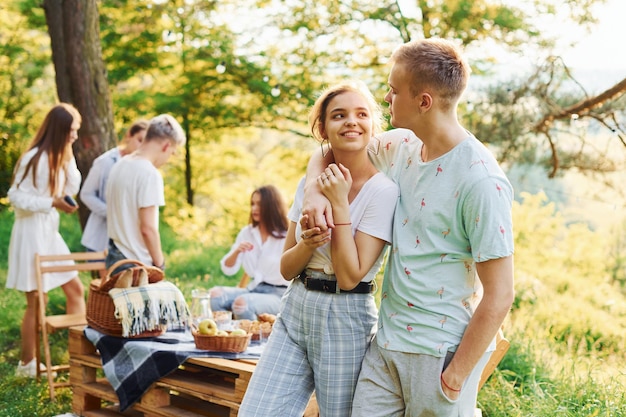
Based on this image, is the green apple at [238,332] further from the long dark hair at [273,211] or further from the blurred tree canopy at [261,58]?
the blurred tree canopy at [261,58]

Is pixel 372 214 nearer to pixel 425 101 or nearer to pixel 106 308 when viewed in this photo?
pixel 425 101

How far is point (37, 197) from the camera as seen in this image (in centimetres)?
544

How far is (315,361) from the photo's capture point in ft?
8.32

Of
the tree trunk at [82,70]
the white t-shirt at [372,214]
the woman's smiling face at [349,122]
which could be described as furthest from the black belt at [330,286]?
the tree trunk at [82,70]

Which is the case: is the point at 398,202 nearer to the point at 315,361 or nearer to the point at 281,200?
the point at 315,361

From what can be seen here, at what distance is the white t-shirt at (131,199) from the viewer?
15.5ft

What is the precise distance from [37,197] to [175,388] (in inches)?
85.5

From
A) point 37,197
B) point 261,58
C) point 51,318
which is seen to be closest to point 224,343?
point 51,318

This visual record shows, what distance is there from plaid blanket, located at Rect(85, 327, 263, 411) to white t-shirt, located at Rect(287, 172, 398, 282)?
1.61 metres

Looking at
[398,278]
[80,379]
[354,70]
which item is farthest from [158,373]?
[354,70]

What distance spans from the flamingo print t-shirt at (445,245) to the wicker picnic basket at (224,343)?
5.70ft

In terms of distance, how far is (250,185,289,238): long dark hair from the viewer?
17.9 feet

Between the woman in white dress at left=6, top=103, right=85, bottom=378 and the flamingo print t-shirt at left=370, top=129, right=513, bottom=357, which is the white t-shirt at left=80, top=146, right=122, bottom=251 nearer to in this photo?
the woman in white dress at left=6, top=103, right=85, bottom=378

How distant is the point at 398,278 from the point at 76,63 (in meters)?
5.46
